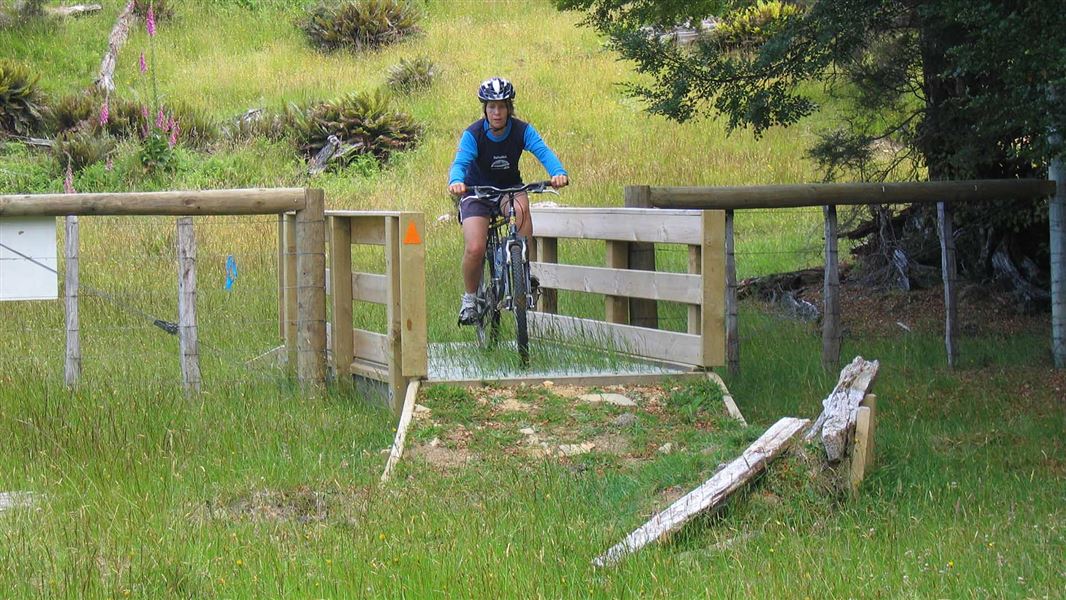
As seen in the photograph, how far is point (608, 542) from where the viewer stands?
5.57 m

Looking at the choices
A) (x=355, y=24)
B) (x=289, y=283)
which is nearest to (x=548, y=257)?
(x=289, y=283)

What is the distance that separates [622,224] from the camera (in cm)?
940

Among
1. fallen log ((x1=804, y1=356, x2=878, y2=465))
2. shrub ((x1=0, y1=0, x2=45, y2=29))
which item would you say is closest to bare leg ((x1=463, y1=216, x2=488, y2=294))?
fallen log ((x1=804, y1=356, x2=878, y2=465))

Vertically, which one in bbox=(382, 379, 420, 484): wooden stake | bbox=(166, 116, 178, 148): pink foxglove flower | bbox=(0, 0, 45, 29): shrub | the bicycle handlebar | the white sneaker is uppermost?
bbox=(0, 0, 45, 29): shrub

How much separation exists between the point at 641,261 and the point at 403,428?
2.81m

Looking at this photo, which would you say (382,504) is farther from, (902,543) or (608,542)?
(902,543)

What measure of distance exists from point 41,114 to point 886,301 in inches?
660

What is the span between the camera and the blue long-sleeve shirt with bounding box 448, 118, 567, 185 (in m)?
9.14

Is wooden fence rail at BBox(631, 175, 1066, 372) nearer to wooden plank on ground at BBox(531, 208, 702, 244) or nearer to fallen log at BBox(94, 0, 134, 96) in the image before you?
wooden plank on ground at BBox(531, 208, 702, 244)

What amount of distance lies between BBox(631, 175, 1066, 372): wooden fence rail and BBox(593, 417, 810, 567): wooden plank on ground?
3.43 meters

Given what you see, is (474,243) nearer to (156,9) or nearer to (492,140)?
(492,140)

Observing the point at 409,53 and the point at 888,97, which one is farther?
the point at 409,53

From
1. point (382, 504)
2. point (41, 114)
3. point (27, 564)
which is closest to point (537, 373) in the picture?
point (382, 504)

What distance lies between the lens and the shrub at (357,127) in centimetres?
2264
